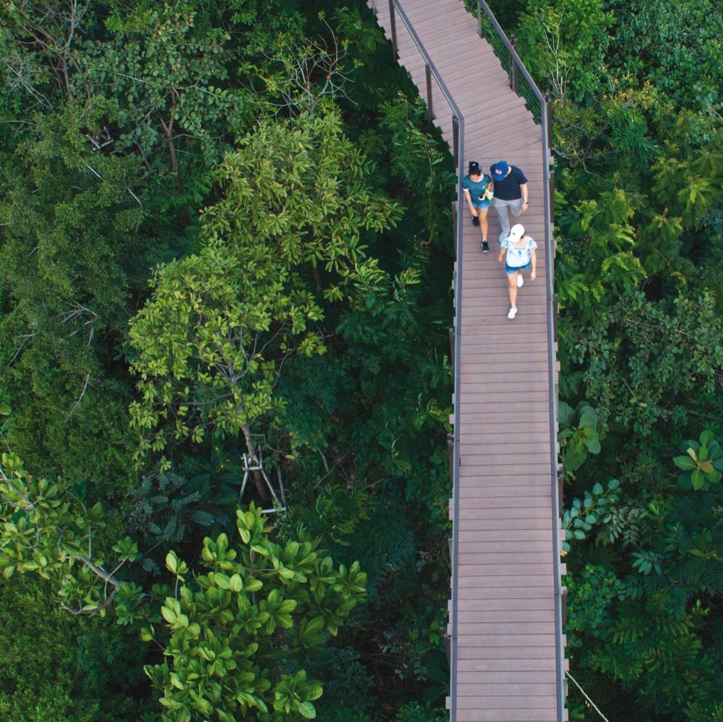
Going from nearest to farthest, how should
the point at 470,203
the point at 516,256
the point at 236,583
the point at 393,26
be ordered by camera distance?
1. the point at 236,583
2. the point at 516,256
3. the point at 470,203
4. the point at 393,26

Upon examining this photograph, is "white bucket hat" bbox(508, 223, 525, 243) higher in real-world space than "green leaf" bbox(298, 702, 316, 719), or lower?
higher

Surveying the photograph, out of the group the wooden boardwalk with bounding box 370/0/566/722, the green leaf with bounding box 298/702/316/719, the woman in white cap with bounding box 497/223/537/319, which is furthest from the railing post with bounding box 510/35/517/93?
the green leaf with bounding box 298/702/316/719

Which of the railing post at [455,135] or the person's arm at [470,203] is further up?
the railing post at [455,135]

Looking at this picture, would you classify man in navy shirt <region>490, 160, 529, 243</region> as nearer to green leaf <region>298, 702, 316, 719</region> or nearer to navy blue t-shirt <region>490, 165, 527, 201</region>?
navy blue t-shirt <region>490, 165, 527, 201</region>

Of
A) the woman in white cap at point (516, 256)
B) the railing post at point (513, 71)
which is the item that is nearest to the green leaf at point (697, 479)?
the woman in white cap at point (516, 256)

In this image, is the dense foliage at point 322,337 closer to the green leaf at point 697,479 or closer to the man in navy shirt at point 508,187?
the green leaf at point 697,479

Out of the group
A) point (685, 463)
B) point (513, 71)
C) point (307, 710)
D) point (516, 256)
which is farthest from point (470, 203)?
point (307, 710)

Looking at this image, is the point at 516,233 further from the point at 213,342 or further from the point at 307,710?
the point at 307,710
